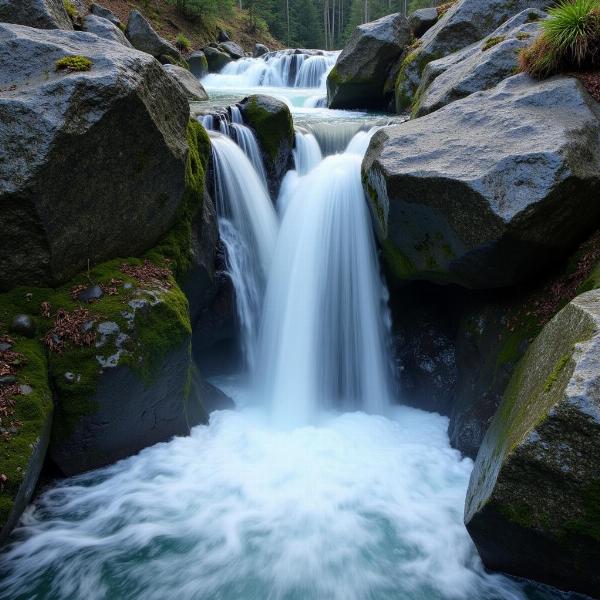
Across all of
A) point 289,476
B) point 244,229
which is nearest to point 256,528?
point 289,476

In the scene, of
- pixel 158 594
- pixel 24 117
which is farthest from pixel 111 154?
pixel 158 594

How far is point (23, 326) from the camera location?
14.5 ft

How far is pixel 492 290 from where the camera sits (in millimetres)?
5715

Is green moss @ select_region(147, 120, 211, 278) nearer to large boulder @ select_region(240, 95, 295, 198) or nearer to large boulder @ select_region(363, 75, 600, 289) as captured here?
large boulder @ select_region(240, 95, 295, 198)

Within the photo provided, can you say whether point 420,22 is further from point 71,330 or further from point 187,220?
point 71,330

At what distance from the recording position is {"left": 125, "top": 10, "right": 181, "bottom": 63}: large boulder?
67.3ft

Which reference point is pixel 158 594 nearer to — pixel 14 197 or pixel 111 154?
pixel 14 197

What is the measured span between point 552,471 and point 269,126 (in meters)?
7.55

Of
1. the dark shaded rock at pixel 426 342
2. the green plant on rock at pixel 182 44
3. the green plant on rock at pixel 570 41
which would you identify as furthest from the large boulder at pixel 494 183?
the green plant on rock at pixel 182 44

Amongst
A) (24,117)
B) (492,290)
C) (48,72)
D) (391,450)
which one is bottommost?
(391,450)

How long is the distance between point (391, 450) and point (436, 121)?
423cm

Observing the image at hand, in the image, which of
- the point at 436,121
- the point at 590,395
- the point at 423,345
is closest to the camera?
the point at 590,395

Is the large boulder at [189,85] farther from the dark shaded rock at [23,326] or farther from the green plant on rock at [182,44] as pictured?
the green plant on rock at [182,44]

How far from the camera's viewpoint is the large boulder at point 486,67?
725 centimetres
